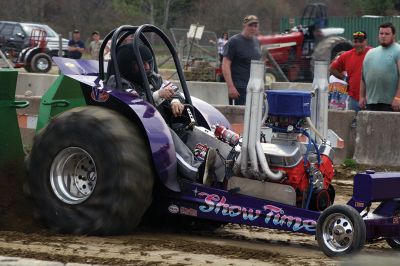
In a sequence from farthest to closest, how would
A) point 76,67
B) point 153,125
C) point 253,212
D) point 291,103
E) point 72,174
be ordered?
point 76,67 < point 72,174 < point 153,125 < point 253,212 < point 291,103

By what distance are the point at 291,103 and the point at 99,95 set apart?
1.61 m

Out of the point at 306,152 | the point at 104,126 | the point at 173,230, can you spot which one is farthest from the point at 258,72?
the point at 173,230

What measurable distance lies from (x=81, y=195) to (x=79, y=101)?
1.46 metres

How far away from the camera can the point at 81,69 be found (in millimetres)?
8859

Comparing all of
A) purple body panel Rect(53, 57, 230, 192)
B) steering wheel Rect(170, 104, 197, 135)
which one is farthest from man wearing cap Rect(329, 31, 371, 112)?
purple body panel Rect(53, 57, 230, 192)

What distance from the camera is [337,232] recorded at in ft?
22.6

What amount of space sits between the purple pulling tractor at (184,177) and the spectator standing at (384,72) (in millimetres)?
4634

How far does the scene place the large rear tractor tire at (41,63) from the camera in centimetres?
3430

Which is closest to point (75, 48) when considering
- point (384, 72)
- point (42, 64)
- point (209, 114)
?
point (42, 64)

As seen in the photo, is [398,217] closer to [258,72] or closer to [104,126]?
[258,72]

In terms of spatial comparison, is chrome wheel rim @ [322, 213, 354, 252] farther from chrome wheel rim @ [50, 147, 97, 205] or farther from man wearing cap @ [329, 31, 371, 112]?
man wearing cap @ [329, 31, 371, 112]

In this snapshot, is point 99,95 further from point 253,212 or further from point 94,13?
point 94,13

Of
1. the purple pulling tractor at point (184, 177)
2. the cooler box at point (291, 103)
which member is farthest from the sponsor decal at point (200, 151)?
the cooler box at point (291, 103)

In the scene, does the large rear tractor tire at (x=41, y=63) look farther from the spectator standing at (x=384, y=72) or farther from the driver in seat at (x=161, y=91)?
the driver in seat at (x=161, y=91)
